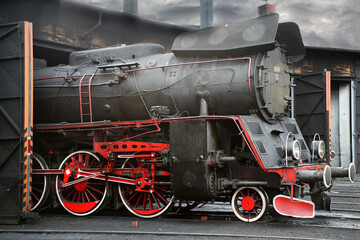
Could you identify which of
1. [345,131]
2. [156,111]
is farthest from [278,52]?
[345,131]

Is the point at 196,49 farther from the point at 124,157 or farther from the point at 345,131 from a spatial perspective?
the point at 345,131

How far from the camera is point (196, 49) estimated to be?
787 centimetres

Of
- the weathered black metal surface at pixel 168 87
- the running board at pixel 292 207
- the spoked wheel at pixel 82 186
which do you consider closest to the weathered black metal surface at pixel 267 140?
the weathered black metal surface at pixel 168 87

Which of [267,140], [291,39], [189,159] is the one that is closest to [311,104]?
[291,39]

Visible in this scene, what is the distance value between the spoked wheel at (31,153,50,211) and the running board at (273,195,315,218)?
15.2ft

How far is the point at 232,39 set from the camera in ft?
25.0

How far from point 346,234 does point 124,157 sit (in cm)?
385

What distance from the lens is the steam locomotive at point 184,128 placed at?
7055 millimetres

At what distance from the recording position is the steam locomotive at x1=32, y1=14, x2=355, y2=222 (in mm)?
7055

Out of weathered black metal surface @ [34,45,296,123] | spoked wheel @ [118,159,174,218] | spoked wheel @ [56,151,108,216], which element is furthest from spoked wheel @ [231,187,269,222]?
spoked wheel @ [56,151,108,216]

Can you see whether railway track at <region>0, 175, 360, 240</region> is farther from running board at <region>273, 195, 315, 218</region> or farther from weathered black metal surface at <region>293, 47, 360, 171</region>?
weathered black metal surface at <region>293, 47, 360, 171</region>

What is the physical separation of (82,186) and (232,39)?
13.1ft

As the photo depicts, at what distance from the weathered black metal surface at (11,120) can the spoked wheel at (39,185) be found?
2.81ft

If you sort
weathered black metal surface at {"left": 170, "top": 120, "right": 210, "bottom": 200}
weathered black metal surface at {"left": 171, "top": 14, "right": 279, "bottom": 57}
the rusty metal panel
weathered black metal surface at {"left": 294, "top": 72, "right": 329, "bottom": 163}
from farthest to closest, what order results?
weathered black metal surface at {"left": 294, "top": 72, "right": 329, "bottom": 163} → the rusty metal panel → weathered black metal surface at {"left": 171, "top": 14, "right": 279, "bottom": 57} → weathered black metal surface at {"left": 170, "top": 120, "right": 210, "bottom": 200}
